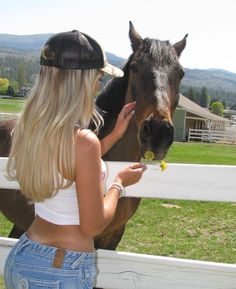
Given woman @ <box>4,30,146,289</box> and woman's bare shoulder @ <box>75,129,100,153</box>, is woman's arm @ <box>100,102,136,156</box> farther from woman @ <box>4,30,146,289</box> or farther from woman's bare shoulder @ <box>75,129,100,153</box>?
woman's bare shoulder @ <box>75,129,100,153</box>

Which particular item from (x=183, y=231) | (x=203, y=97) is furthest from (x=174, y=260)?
(x=203, y=97)

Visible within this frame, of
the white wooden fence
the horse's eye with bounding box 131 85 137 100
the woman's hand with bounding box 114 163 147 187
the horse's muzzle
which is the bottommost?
the white wooden fence

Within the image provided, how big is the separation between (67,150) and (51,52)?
44 cm

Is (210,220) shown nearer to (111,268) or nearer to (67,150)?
(111,268)

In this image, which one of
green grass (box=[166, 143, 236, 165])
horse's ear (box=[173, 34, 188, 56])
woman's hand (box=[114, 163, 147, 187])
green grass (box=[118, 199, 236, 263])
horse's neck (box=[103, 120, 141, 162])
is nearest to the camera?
woman's hand (box=[114, 163, 147, 187])

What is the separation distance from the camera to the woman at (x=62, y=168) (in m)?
1.93

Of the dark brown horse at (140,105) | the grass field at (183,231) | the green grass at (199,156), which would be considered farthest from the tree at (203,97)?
the dark brown horse at (140,105)

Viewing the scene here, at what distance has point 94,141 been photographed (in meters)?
1.94

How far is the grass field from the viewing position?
642cm

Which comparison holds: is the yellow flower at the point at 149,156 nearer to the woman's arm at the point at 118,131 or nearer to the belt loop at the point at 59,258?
the woman's arm at the point at 118,131

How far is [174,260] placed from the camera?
9.87 feet

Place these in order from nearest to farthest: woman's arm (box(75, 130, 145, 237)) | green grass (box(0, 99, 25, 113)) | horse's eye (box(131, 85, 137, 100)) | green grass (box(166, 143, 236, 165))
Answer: woman's arm (box(75, 130, 145, 237)), green grass (box(0, 99, 25, 113)), horse's eye (box(131, 85, 137, 100)), green grass (box(166, 143, 236, 165))

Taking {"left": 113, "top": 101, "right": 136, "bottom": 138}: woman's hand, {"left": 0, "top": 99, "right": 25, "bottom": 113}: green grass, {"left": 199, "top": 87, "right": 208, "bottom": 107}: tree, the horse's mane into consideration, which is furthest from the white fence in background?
{"left": 199, "top": 87, "right": 208, "bottom": 107}: tree

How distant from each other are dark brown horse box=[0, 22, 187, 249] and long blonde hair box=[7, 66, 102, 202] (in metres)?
1.26
